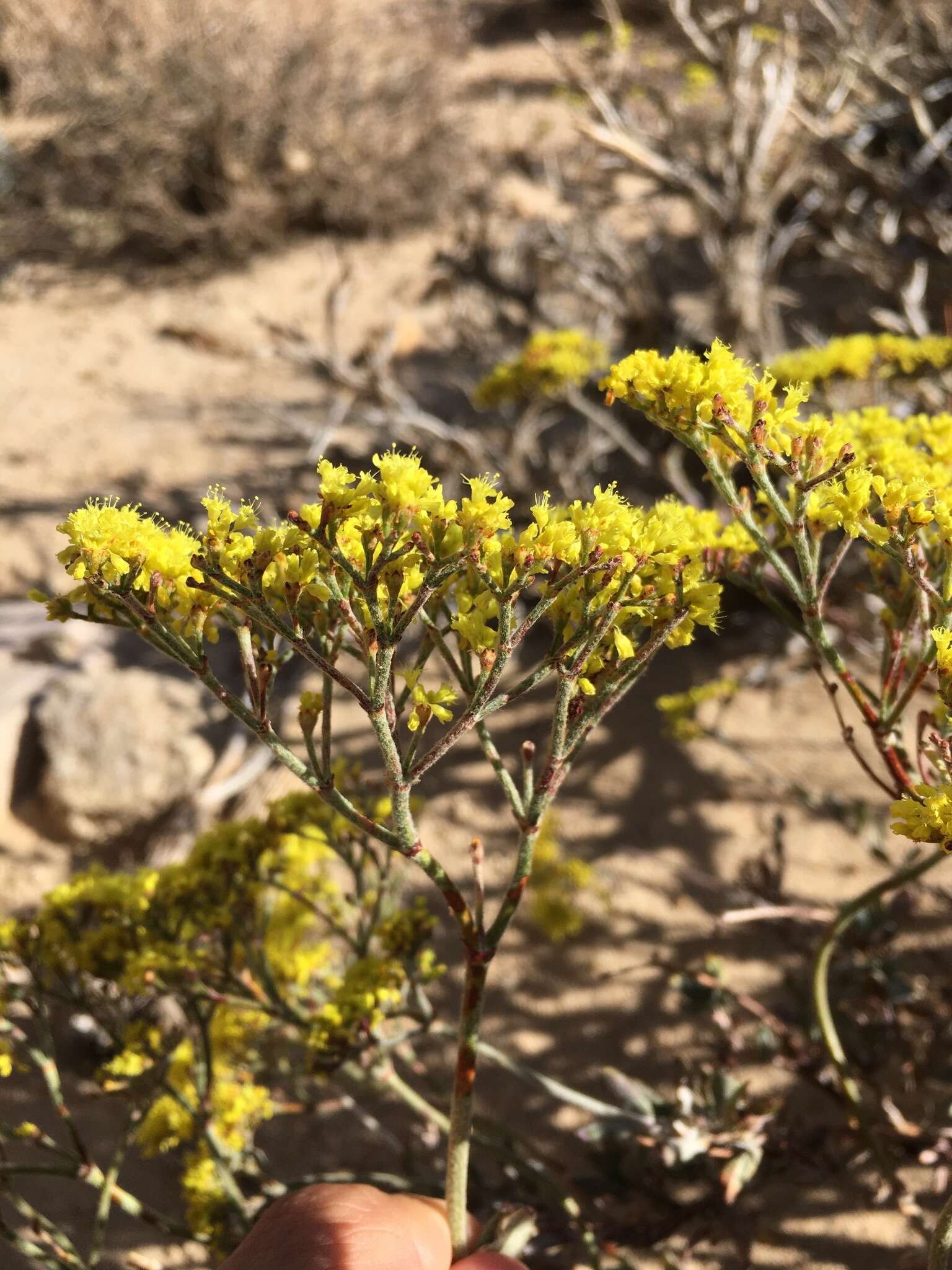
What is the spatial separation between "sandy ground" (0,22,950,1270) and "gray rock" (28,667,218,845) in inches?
7.6

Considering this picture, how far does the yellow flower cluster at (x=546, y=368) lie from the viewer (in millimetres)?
2912

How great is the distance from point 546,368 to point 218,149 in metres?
6.04

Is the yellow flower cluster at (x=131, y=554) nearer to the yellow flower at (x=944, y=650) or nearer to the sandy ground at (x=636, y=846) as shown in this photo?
the yellow flower at (x=944, y=650)

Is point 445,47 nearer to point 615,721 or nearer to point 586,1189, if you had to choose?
point 615,721

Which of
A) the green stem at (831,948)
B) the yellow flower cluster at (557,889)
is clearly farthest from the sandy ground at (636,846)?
the green stem at (831,948)

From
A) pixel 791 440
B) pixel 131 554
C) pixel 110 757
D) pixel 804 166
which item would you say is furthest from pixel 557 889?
pixel 804 166

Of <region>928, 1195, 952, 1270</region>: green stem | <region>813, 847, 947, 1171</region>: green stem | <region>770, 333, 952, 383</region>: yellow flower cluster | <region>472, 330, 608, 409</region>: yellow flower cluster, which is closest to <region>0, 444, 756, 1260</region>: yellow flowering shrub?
<region>813, 847, 947, 1171</region>: green stem

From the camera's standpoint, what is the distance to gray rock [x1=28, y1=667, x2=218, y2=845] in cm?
350

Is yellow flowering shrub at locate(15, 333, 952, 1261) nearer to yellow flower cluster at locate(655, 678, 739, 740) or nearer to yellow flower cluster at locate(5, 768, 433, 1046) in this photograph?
yellow flower cluster at locate(5, 768, 433, 1046)

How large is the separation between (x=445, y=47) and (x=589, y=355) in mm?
8436

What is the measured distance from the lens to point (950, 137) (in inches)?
179

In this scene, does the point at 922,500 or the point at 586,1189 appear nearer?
the point at 922,500

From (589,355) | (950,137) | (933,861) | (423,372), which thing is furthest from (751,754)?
(423,372)

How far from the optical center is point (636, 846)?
2.97 metres
